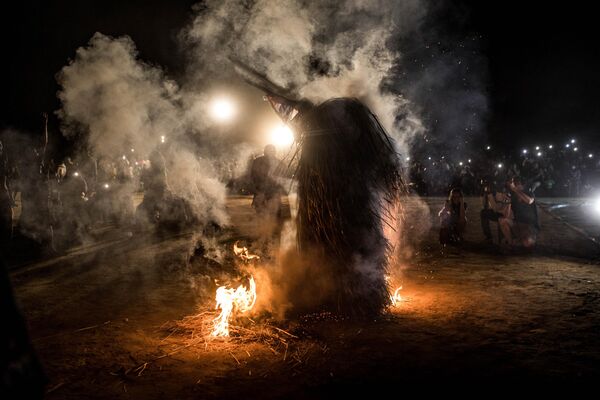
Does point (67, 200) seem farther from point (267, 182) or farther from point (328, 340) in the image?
point (328, 340)

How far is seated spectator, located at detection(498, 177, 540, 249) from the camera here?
9102 mm

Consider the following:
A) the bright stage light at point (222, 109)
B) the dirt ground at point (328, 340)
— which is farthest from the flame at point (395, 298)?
the bright stage light at point (222, 109)

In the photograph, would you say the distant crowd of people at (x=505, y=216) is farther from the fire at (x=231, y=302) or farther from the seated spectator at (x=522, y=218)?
the fire at (x=231, y=302)

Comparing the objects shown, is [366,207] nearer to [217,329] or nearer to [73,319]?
[217,329]

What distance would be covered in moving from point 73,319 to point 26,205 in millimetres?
11548

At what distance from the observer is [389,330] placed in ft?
14.4

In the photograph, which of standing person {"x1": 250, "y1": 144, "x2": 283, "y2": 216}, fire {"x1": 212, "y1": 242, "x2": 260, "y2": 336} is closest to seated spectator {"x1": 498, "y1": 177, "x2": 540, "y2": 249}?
standing person {"x1": 250, "y1": 144, "x2": 283, "y2": 216}

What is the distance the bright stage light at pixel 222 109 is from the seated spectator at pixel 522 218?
7018 mm

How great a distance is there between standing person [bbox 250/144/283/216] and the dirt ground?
211 cm

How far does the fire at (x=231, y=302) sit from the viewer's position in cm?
458

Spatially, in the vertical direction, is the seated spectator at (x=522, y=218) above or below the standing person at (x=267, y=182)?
below

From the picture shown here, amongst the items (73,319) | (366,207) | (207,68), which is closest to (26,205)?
(207,68)

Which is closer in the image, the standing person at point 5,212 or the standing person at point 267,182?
the standing person at point 267,182

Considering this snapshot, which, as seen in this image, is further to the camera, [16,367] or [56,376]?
[56,376]
